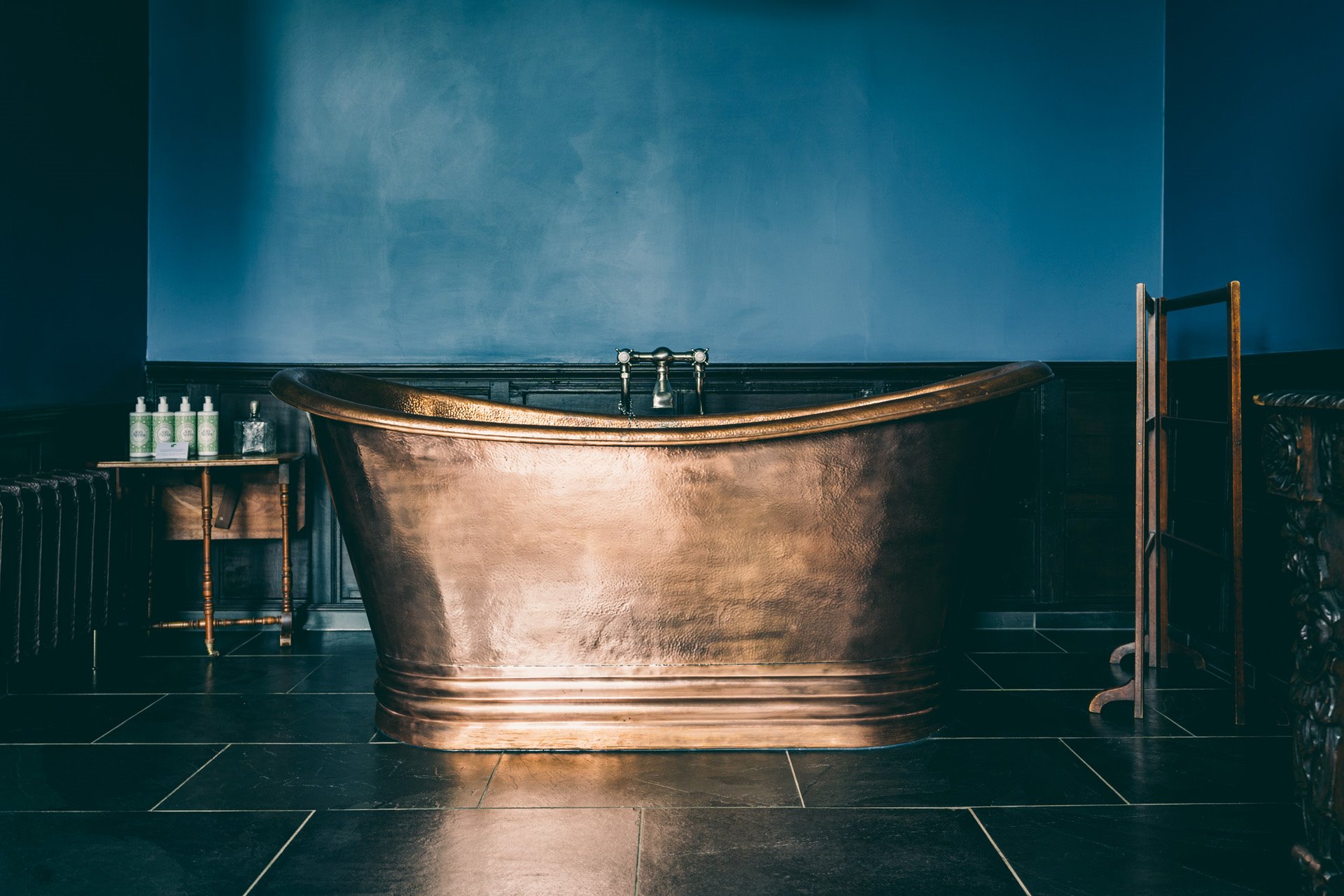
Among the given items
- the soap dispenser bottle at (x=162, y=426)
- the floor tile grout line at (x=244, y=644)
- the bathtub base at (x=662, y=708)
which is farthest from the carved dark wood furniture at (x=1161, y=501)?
the soap dispenser bottle at (x=162, y=426)

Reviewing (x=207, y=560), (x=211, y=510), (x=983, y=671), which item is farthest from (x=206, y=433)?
(x=983, y=671)

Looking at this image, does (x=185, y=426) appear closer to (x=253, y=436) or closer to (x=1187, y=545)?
(x=253, y=436)

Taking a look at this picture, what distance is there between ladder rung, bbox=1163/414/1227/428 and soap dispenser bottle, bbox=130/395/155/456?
8.89 feet

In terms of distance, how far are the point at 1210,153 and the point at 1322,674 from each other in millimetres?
2054

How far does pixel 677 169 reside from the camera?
10.1 ft

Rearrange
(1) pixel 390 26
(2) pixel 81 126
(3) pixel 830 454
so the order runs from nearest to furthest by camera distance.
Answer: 1. (3) pixel 830 454
2. (2) pixel 81 126
3. (1) pixel 390 26

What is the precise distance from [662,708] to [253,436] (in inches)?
62.2

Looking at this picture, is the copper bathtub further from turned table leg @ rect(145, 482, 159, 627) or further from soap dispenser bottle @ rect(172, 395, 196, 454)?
turned table leg @ rect(145, 482, 159, 627)

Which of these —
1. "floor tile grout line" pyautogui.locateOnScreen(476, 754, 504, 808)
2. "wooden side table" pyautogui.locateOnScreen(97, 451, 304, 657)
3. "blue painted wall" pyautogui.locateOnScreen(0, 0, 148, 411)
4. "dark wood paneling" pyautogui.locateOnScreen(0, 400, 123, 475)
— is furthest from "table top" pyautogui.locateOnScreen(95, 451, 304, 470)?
"floor tile grout line" pyautogui.locateOnScreen(476, 754, 504, 808)

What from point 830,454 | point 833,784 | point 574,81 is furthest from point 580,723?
point 574,81

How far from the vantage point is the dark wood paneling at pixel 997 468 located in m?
3.07

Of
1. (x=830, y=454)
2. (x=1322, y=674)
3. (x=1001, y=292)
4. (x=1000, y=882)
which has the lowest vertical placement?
(x=1000, y=882)

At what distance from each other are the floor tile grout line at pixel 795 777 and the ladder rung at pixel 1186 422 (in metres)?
1.21

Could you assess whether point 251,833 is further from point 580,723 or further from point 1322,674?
point 1322,674
